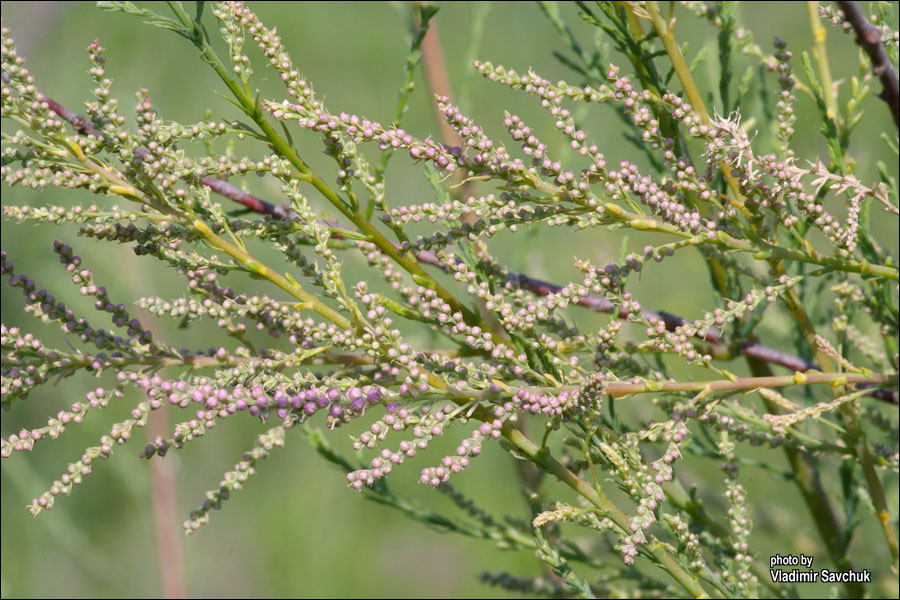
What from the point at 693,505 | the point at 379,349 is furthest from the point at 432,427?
the point at 693,505

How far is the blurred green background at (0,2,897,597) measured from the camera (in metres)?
4.30

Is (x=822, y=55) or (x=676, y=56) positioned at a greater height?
(x=822, y=55)

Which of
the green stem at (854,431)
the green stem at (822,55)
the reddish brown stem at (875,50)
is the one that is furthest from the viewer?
the green stem at (822,55)

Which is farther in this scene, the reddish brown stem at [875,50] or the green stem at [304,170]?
the reddish brown stem at [875,50]

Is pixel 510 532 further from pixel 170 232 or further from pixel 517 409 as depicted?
pixel 170 232

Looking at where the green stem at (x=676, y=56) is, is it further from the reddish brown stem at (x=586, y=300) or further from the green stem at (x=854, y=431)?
the reddish brown stem at (x=586, y=300)

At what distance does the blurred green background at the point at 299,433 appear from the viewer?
4.30 meters

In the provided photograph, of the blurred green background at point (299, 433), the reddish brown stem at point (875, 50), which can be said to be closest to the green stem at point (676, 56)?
the reddish brown stem at point (875, 50)

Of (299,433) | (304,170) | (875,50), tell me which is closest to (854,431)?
(875,50)

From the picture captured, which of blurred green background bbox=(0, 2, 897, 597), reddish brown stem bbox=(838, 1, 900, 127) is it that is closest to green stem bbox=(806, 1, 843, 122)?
reddish brown stem bbox=(838, 1, 900, 127)

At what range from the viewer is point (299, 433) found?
150 inches

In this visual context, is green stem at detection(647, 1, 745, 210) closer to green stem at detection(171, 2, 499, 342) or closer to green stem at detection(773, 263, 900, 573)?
green stem at detection(773, 263, 900, 573)

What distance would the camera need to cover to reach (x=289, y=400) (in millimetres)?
1272

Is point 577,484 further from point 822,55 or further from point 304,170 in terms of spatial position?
point 822,55
